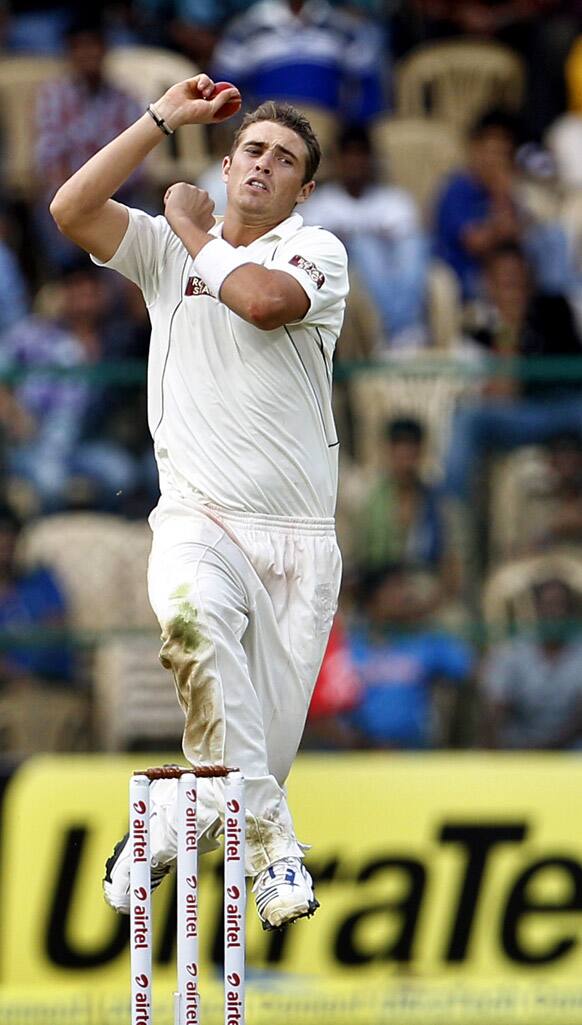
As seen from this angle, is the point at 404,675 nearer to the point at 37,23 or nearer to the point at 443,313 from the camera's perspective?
the point at 443,313

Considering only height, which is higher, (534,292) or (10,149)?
(10,149)

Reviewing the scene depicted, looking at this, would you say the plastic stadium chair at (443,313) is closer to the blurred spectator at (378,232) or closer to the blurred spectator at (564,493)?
the blurred spectator at (378,232)

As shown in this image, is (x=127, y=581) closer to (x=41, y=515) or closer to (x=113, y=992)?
(x=41, y=515)

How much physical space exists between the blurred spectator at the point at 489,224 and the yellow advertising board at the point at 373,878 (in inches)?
132

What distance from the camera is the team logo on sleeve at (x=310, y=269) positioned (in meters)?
5.68

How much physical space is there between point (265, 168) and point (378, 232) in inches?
211

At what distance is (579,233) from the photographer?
460 inches

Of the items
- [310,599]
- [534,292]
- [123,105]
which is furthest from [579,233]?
[310,599]

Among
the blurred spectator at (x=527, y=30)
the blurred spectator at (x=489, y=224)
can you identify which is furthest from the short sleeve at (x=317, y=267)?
the blurred spectator at (x=527, y=30)

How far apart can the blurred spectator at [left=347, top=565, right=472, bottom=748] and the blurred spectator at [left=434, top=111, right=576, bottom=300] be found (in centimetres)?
258

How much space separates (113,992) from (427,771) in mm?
1655

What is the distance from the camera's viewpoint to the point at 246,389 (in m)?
5.80

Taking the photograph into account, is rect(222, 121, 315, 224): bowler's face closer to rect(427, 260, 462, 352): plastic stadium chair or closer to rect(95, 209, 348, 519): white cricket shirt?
rect(95, 209, 348, 519): white cricket shirt

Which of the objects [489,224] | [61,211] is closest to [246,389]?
[61,211]
